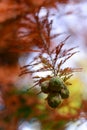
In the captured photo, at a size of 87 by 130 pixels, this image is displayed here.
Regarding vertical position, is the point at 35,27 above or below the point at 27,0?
below

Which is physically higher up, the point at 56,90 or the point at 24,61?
the point at 24,61

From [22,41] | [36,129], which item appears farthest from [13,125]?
[36,129]

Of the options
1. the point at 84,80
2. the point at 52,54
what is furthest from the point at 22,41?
the point at 84,80

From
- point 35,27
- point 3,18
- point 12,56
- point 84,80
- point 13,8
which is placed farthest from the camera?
point 84,80

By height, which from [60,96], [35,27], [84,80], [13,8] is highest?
[84,80]

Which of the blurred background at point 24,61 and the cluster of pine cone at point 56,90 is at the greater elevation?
the blurred background at point 24,61

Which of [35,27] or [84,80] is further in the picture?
[84,80]

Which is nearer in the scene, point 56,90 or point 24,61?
point 56,90

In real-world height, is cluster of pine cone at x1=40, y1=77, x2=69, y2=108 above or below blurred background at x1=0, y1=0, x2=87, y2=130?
below

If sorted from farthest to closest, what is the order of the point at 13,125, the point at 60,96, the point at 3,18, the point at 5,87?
the point at 5,87 < the point at 13,125 < the point at 3,18 < the point at 60,96

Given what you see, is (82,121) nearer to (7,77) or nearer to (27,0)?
(27,0)
